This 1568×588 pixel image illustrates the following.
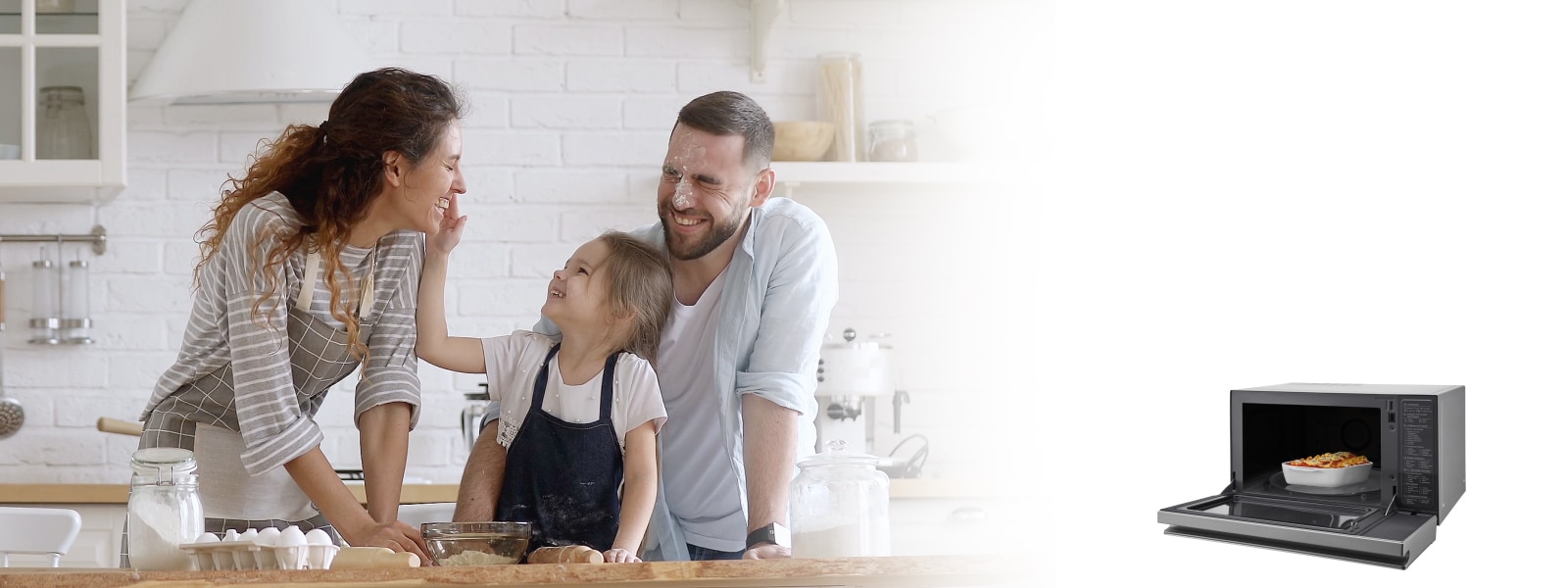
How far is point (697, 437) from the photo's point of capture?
169 centimetres

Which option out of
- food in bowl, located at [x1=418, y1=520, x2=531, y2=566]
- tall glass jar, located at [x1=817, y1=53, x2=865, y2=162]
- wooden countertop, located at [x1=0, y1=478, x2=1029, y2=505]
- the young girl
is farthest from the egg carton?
tall glass jar, located at [x1=817, y1=53, x2=865, y2=162]

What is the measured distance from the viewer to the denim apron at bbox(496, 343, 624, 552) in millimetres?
1526

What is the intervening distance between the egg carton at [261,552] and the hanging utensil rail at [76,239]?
2103mm

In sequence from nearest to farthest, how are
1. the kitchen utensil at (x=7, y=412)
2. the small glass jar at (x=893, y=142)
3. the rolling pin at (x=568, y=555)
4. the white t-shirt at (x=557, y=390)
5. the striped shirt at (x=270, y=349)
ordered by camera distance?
the rolling pin at (x=568, y=555) < the striped shirt at (x=270, y=349) < the white t-shirt at (x=557, y=390) < the kitchen utensil at (x=7, y=412) < the small glass jar at (x=893, y=142)

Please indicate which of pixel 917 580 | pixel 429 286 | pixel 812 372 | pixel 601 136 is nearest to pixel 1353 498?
pixel 812 372

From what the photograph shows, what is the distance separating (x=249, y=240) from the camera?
4.80 ft

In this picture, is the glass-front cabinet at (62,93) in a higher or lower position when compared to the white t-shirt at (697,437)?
higher

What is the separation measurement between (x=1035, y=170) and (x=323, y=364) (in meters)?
1.91

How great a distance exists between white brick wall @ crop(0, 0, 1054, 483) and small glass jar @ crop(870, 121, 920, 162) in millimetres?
158

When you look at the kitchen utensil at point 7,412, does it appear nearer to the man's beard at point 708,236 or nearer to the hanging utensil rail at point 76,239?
the hanging utensil rail at point 76,239

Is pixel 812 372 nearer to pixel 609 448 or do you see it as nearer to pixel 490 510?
pixel 609 448

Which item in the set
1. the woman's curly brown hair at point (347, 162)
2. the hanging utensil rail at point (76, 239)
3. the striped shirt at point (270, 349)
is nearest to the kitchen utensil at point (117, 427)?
the hanging utensil rail at point (76, 239)

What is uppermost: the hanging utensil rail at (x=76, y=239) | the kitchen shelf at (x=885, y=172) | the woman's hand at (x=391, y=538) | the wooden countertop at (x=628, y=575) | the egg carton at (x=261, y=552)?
the kitchen shelf at (x=885, y=172)

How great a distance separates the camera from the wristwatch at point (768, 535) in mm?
1509
